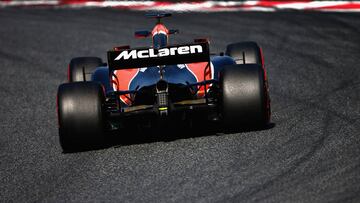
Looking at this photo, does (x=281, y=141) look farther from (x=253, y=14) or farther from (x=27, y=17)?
(x=27, y=17)

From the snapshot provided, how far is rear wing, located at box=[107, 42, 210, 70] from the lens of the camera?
11.8 metres

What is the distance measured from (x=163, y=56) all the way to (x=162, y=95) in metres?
0.74

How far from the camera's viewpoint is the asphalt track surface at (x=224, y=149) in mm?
9117

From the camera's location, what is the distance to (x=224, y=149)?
1075 cm

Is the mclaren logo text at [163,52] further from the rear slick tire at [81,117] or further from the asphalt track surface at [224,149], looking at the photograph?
the asphalt track surface at [224,149]

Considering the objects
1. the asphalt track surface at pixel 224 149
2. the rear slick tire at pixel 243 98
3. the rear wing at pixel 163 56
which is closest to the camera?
the asphalt track surface at pixel 224 149

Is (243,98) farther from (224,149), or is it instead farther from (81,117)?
(81,117)

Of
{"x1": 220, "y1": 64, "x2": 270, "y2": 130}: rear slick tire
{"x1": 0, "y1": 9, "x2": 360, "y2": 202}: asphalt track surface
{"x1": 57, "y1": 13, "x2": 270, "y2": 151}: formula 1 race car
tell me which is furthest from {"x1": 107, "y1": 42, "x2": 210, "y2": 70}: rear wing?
{"x1": 0, "y1": 9, "x2": 360, "y2": 202}: asphalt track surface

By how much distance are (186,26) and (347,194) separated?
14208mm

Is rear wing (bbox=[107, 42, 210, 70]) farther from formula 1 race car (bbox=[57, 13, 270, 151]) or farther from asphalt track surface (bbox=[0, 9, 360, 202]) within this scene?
asphalt track surface (bbox=[0, 9, 360, 202])

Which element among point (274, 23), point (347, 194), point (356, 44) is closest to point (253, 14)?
point (274, 23)

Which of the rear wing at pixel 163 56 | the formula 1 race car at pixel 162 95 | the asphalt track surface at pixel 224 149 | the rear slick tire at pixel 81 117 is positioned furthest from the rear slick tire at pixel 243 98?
the rear slick tire at pixel 81 117

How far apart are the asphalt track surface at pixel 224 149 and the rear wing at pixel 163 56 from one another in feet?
2.83

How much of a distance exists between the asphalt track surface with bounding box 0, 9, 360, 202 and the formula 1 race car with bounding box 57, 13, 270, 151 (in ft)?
0.87
